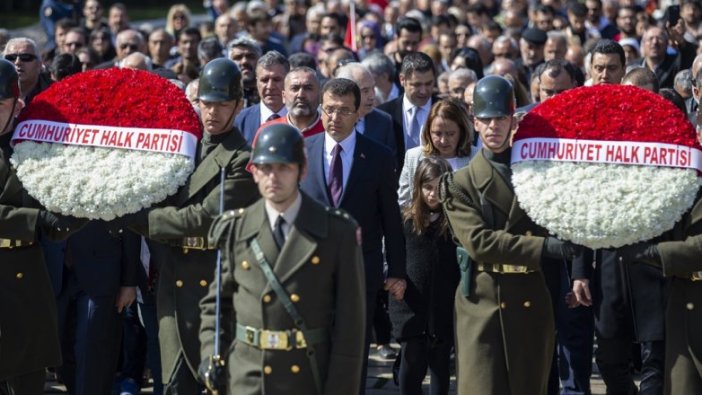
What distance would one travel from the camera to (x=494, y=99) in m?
7.67

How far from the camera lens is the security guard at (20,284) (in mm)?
8008

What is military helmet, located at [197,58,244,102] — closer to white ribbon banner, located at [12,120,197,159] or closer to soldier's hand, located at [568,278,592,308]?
white ribbon banner, located at [12,120,197,159]

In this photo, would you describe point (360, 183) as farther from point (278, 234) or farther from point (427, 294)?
point (278, 234)

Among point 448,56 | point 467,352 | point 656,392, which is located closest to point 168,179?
point 467,352

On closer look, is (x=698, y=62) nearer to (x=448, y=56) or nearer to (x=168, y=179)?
(x=168, y=179)

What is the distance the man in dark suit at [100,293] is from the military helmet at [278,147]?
2.67m

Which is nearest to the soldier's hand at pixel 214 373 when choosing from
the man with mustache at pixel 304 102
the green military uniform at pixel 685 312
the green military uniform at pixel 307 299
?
the green military uniform at pixel 307 299

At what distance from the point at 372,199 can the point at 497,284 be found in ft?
4.19

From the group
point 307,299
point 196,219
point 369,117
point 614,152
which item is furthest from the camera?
point 369,117

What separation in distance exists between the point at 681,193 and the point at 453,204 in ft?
4.07

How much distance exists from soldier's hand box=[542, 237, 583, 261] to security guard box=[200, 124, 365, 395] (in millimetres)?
1295

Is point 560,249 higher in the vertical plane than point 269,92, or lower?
lower

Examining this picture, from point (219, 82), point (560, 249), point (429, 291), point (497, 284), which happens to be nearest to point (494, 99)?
point (560, 249)

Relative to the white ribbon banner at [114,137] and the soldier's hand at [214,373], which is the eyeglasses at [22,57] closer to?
the white ribbon banner at [114,137]
